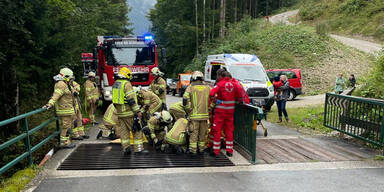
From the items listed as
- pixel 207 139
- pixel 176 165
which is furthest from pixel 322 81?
pixel 176 165

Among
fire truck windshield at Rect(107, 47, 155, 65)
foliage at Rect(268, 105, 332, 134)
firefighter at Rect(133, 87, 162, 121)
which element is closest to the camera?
firefighter at Rect(133, 87, 162, 121)

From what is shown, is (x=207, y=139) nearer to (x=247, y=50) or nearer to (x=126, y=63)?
(x=126, y=63)

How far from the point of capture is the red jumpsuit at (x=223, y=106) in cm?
567

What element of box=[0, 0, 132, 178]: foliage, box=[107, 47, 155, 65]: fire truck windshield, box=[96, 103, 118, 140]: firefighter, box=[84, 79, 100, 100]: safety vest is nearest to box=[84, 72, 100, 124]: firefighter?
box=[84, 79, 100, 100]: safety vest

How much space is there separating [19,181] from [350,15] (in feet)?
125

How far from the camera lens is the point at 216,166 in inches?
208

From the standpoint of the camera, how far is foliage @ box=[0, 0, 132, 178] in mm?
8234

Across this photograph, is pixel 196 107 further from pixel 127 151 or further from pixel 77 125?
pixel 77 125

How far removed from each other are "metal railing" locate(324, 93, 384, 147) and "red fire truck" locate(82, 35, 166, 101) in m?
6.69

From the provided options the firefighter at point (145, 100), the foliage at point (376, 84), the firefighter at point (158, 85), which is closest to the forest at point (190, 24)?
the foliage at point (376, 84)

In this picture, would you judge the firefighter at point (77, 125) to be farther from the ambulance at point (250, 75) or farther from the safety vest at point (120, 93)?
the ambulance at point (250, 75)

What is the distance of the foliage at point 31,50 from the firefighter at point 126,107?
3.52m

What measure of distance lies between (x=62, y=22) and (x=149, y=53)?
189 inches

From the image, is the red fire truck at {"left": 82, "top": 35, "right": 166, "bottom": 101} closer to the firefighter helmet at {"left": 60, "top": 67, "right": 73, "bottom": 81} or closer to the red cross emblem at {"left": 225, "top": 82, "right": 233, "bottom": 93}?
the firefighter helmet at {"left": 60, "top": 67, "right": 73, "bottom": 81}
